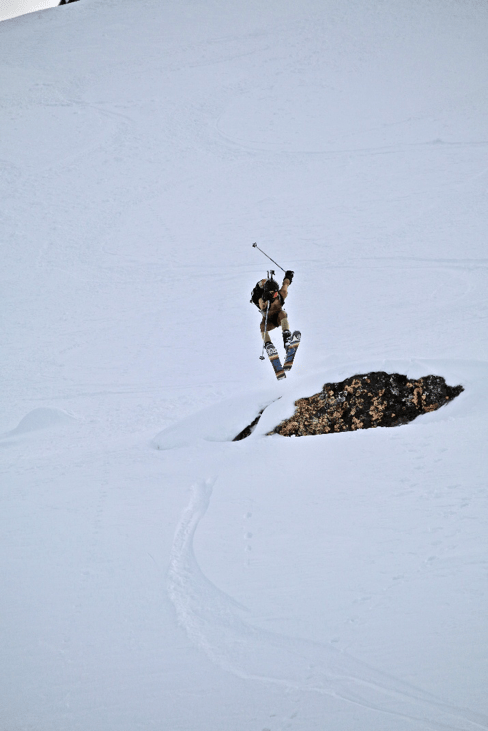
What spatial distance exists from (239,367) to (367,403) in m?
3.15

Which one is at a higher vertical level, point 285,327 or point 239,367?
point 285,327

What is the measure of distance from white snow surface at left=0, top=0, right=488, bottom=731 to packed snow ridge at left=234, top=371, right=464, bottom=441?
163 mm

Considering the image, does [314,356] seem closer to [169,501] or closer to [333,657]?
[169,501]

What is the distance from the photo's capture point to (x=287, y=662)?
354 cm

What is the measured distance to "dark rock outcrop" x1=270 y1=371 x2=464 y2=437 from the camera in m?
5.94

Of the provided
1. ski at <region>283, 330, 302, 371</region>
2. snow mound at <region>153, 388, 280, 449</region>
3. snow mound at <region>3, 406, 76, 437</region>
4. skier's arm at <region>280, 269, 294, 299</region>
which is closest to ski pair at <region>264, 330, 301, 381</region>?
ski at <region>283, 330, 302, 371</region>

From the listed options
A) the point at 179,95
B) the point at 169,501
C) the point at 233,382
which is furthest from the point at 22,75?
the point at 169,501

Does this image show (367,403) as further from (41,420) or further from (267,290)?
(41,420)

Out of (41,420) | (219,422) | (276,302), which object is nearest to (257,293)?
(276,302)

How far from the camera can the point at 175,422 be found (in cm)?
700

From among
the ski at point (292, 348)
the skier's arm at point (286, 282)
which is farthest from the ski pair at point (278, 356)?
the skier's arm at point (286, 282)

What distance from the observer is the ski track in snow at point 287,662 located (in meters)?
3.20

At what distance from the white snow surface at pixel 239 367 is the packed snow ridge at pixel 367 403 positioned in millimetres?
163

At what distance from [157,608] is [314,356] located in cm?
481
